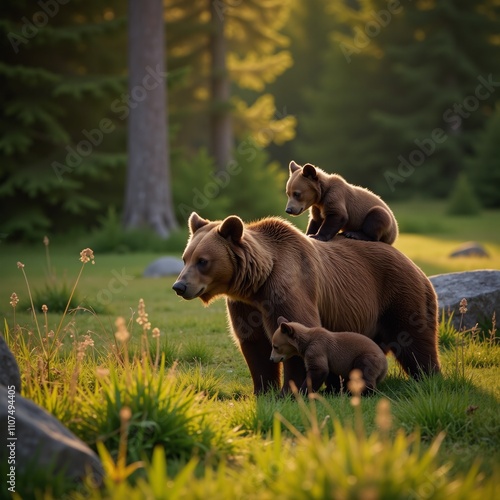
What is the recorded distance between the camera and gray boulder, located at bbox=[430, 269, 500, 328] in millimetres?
7879

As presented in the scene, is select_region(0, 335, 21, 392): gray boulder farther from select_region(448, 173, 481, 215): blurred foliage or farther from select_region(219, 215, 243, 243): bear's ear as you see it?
select_region(448, 173, 481, 215): blurred foliage

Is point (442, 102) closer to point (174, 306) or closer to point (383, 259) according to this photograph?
point (174, 306)

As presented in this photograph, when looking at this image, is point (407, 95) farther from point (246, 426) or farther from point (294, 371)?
point (246, 426)

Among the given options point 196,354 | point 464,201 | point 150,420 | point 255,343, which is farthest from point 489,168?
point 150,420

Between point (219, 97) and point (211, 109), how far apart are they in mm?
1044

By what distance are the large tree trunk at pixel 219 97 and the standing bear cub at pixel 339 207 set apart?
730 inches

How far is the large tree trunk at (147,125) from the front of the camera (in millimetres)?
18547

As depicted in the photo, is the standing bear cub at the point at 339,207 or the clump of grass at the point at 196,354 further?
the clump of grass at the point at 196,354

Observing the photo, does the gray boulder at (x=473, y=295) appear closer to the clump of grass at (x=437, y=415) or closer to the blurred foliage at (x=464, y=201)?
the clump of grass at (x=437, y=415)

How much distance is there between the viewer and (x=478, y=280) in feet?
26.8

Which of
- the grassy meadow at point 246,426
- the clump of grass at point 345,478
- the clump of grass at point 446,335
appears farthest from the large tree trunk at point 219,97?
the clump of grass at point 345,478

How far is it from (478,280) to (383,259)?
2.46 meters

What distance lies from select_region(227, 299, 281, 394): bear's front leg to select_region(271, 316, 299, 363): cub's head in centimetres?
42

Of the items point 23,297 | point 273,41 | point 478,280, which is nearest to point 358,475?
point 478,280
